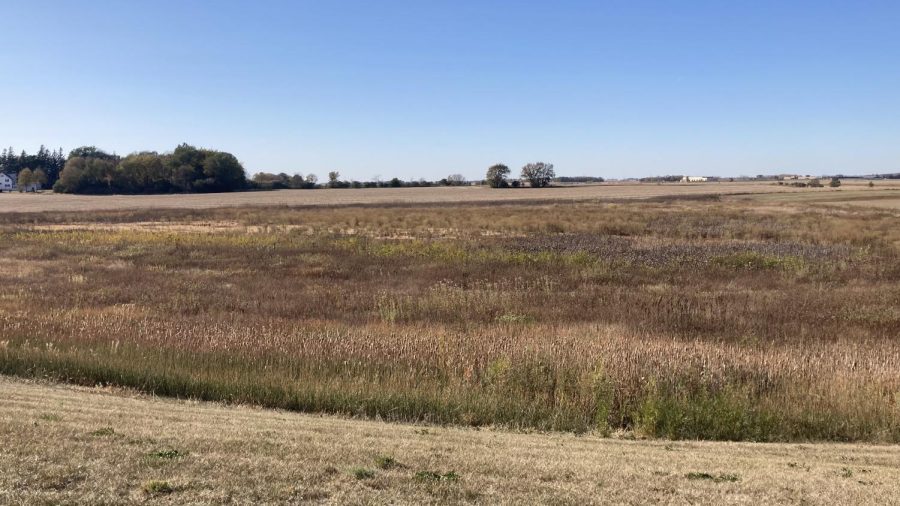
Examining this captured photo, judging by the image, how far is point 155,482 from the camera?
17.4ft

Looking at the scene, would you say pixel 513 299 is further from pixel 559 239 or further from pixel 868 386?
pixel 559 239

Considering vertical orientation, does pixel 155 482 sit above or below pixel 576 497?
above

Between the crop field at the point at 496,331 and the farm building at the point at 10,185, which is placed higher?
the farm building at the point at 10,185

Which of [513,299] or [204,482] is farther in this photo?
[513,299]

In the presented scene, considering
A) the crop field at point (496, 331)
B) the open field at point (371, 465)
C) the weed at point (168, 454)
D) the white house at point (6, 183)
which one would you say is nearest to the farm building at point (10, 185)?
the white house at point (6, 183)

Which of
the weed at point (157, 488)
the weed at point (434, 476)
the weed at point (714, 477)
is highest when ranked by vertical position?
the weed at point (157, 488)

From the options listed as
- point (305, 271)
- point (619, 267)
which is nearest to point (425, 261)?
point (305, 271)

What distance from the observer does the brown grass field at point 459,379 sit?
5.98 metres

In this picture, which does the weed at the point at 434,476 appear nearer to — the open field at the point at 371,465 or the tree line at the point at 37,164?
the open field at the point at 371,465

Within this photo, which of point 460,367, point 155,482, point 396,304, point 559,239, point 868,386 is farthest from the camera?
point 559,239

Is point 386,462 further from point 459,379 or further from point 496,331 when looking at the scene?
point 496,331

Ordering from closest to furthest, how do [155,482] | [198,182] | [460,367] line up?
[155,482], [460,367], [198,182]

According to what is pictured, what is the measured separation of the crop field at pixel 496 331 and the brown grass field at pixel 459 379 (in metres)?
0.07

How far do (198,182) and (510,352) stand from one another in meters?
138
